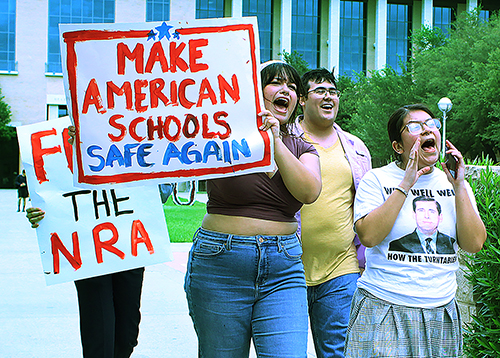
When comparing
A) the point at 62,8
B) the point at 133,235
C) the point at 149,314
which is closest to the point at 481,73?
the point at 149,314

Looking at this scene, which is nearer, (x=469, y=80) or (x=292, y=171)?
(x=292, y=171)

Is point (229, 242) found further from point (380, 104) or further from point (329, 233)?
point (380, 104)

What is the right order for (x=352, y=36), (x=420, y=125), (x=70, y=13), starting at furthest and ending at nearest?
1. (x=352, y=36)
2. (x=70, y=13)
3. (x=420, y=125)

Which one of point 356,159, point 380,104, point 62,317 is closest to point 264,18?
point 380,104

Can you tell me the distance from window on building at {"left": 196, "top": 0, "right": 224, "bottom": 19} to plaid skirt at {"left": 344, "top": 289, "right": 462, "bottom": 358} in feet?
155

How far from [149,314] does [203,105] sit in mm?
3776

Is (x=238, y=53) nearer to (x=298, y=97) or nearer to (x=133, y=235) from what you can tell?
(x=298, y=97)

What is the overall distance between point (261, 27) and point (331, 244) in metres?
46.2

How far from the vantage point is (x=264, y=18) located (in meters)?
47.7

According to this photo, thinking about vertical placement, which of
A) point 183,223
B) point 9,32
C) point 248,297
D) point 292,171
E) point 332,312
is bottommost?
point 183,223

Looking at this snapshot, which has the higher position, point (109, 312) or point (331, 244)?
point (331, 244)

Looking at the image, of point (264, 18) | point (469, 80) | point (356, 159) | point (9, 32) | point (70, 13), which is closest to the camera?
point (356, 159)

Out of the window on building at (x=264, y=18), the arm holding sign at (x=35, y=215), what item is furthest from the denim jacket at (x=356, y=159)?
the window on building at (x=264, y=18)

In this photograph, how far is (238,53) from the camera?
7.55ft
